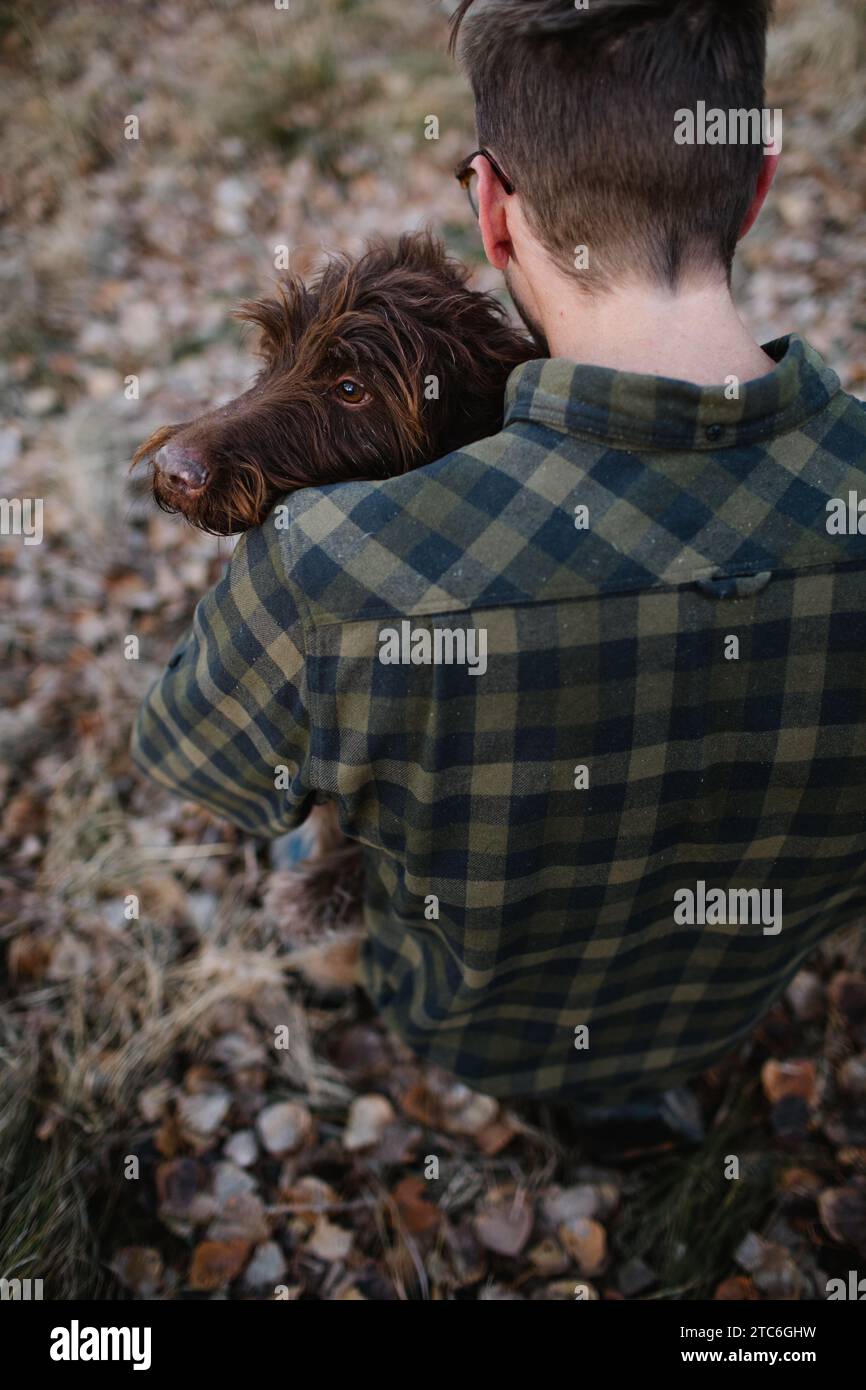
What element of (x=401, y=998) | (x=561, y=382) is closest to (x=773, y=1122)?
(x=401, y=998)

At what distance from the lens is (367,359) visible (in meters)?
1.74

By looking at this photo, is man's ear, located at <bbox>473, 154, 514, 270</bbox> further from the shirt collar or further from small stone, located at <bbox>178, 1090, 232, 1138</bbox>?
small stone, located at <bbox>178, 1090, 232, 1138</bbox>

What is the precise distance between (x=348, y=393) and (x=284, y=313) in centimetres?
25

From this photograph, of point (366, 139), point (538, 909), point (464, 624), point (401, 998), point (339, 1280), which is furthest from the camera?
point (366, 139)

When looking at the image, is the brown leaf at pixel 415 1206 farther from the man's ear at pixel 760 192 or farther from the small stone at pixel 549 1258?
the man's ear at pixel 760 192

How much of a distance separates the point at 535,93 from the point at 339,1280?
2.75m

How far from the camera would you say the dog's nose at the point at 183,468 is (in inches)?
65.5

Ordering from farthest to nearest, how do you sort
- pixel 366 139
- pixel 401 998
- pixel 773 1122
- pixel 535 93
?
pixel 366 139, pixel 773 1122, pixel 401 998, pixel 535 93

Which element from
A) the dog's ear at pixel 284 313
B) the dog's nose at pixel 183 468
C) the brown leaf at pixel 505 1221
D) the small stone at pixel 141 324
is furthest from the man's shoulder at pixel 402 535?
the small stone at pixel 141 324

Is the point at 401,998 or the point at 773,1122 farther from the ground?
the point at 401,998

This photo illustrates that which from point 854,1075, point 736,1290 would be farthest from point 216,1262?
point 854,1075

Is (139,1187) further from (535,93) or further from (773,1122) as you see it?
(535,93)

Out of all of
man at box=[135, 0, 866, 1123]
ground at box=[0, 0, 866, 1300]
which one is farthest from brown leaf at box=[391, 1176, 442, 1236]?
man at box=[135, 0, 866, 1123]

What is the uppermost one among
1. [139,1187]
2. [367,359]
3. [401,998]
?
[367,359]
